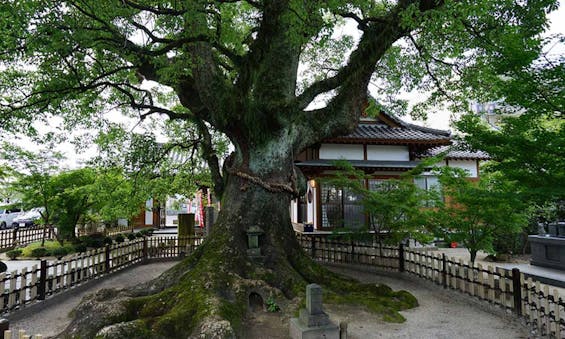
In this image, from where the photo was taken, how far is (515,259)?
532 inches

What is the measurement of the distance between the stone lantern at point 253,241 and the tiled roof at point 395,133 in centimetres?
789

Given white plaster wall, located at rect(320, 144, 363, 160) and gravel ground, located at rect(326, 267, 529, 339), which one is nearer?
gravel ground, located at rect(326, 267, 529, 339)

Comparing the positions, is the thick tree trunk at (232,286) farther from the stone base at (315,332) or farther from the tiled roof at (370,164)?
the tiled roof at (370,164)

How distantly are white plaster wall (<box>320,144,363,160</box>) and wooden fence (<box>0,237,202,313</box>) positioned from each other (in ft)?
24.1

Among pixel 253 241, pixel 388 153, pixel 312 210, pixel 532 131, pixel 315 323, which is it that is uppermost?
pixel 388 153

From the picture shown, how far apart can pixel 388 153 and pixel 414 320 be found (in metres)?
10.5

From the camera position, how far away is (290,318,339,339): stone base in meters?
4.73

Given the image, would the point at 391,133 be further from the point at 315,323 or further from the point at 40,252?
the point at 40,252

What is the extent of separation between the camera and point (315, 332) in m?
4.77

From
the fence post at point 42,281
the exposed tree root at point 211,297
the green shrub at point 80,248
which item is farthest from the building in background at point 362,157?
the green shrub at point 80,248

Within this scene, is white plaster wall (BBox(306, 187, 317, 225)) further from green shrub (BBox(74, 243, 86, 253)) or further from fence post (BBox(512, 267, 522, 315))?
green shrub (BBox(74, 243, 86, 253))

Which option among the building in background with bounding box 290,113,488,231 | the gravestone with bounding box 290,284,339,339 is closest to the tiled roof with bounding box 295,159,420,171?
the building in background with bounding box 290,113,488,231

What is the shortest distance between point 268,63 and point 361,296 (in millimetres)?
6165

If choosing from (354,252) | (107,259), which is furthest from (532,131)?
(107,259)
